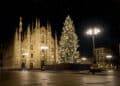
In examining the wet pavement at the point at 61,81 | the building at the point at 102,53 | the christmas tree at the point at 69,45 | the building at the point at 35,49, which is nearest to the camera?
the wet pavement at the point at 61,81

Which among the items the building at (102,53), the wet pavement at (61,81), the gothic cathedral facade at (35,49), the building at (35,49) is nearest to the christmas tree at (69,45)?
the building at (35,49)

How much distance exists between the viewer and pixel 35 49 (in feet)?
292

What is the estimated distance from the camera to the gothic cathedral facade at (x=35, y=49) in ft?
289

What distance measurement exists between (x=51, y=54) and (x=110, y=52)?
21517mm

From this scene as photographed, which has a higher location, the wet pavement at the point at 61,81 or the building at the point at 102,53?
the building at the point at 102,53

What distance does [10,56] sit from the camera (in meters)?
100

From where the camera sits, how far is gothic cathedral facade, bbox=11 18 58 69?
8794 cm

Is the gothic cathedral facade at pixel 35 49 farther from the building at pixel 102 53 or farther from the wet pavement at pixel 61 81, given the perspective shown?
the wet pavement at pixel 61 81

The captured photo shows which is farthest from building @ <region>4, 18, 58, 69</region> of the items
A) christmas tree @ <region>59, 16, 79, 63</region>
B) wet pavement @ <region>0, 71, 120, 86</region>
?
wet pavement @ <region>0, 71, 120, 86</region>

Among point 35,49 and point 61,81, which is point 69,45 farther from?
point 61,81

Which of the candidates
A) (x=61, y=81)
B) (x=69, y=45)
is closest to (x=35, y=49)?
(x=69, y=45)

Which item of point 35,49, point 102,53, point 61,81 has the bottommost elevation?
point 61,81

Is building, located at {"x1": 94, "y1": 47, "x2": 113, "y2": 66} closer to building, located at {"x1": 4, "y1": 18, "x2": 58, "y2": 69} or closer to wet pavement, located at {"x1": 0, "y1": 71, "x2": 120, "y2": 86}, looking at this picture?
building, located at {"x1": 4, "y1": 18, "x2": 58, "y2": 69}

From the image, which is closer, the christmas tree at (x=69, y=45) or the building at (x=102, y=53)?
the christmas tree at (x=69, y=45)
